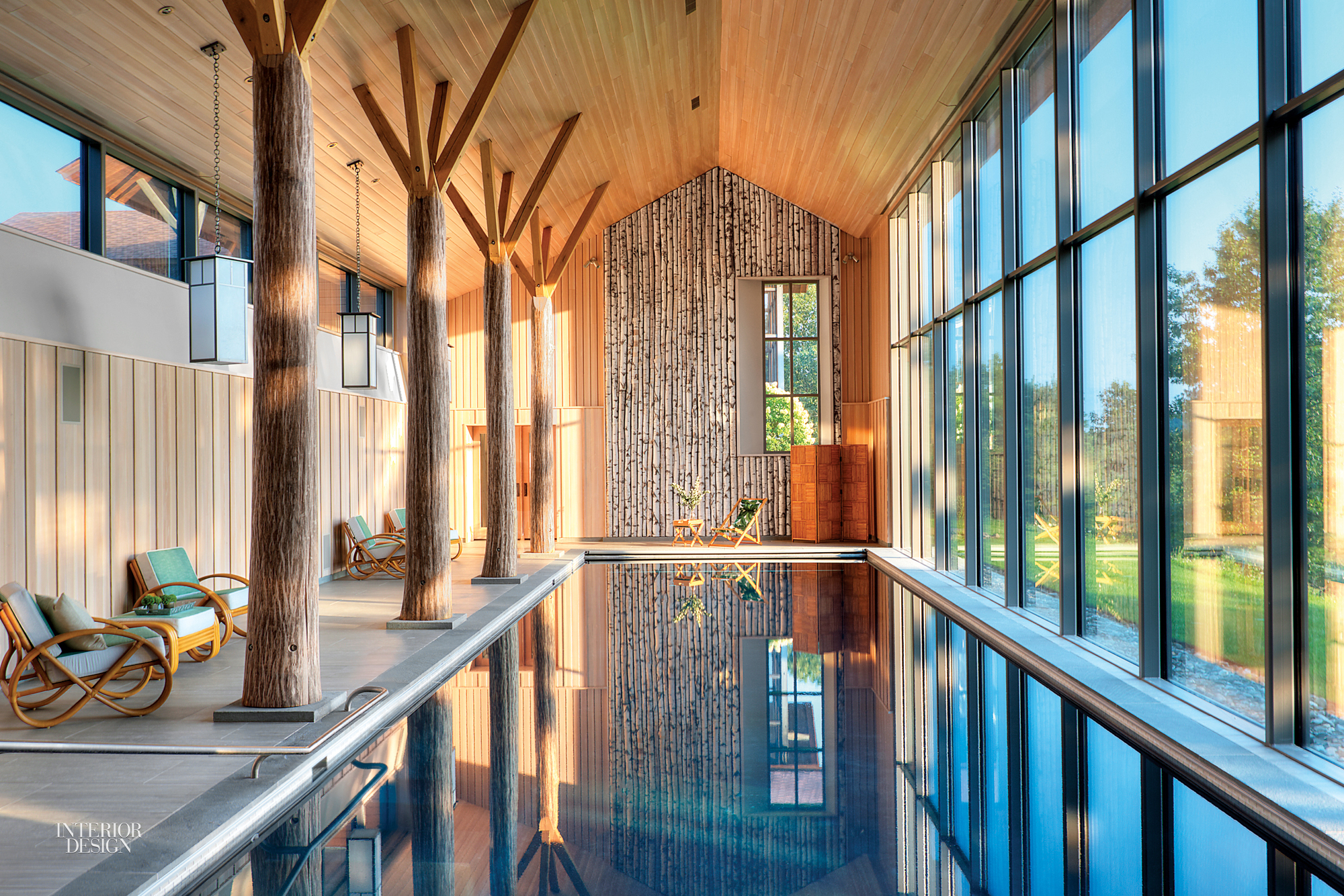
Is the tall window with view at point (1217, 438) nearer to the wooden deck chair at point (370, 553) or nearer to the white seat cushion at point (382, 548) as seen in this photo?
the wooden deck chair at point (370, 553)

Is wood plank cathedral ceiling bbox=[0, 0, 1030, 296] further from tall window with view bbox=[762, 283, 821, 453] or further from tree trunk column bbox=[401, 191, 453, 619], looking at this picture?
tall window with view bbox=[762, 283, 821, 453]

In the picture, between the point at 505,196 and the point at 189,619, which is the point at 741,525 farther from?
the point at 189,619

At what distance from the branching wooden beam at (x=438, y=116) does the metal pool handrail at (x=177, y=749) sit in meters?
4.54

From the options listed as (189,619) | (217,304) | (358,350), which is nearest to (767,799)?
(189,619)

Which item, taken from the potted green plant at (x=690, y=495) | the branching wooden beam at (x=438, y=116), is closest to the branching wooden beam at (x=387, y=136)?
the branching wooden beam at (x=438, y=116)

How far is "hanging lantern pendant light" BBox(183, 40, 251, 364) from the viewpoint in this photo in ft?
20.3

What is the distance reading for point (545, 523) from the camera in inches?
488

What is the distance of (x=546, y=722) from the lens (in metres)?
4.77

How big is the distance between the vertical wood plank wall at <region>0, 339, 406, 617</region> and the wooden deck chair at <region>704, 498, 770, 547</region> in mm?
7143

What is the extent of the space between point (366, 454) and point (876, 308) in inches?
299

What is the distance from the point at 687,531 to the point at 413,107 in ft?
30.1

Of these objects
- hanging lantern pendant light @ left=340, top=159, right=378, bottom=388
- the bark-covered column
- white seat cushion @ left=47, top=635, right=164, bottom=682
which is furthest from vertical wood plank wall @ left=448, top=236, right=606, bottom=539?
white seat cushion @ left=47, top=635, right=164, bottom=682

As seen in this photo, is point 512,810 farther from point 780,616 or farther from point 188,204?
point 188,204

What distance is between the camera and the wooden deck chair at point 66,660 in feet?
14.7
